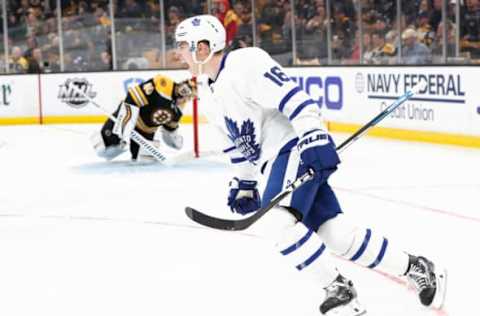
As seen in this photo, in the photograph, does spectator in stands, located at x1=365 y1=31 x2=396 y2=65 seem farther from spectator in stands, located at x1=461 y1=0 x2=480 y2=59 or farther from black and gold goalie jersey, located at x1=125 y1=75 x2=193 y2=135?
black and gold goalie jersey, located at x1=125 y1=75 x2=193 y2=135

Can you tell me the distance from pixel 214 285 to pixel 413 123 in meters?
5.16

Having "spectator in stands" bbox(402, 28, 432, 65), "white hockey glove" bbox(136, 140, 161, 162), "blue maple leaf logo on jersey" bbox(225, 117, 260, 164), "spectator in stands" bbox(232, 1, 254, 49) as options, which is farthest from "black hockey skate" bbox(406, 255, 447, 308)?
"spectator in stands" bbox(232, 1, 254, 49)

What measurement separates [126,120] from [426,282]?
4694 millimetres

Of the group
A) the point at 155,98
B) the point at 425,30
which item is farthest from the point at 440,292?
the point at 425,30

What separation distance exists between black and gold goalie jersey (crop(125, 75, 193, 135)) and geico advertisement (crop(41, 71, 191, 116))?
4153mm

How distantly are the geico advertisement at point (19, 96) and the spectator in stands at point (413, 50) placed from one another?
4730 mm

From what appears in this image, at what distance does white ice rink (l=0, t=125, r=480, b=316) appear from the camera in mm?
3252

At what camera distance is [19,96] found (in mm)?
11523

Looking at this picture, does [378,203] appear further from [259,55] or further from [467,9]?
[467,9]

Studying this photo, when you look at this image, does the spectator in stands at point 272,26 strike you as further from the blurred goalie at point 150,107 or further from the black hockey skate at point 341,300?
the black hockey skate at point 341,300

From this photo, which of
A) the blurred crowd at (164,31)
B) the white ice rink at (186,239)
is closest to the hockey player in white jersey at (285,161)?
the white ice rink at (186,239)

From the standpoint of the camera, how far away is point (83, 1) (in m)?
12.4

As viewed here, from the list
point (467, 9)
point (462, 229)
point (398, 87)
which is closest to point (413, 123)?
point (398, 87)

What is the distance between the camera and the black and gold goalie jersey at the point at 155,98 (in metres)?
7.39
